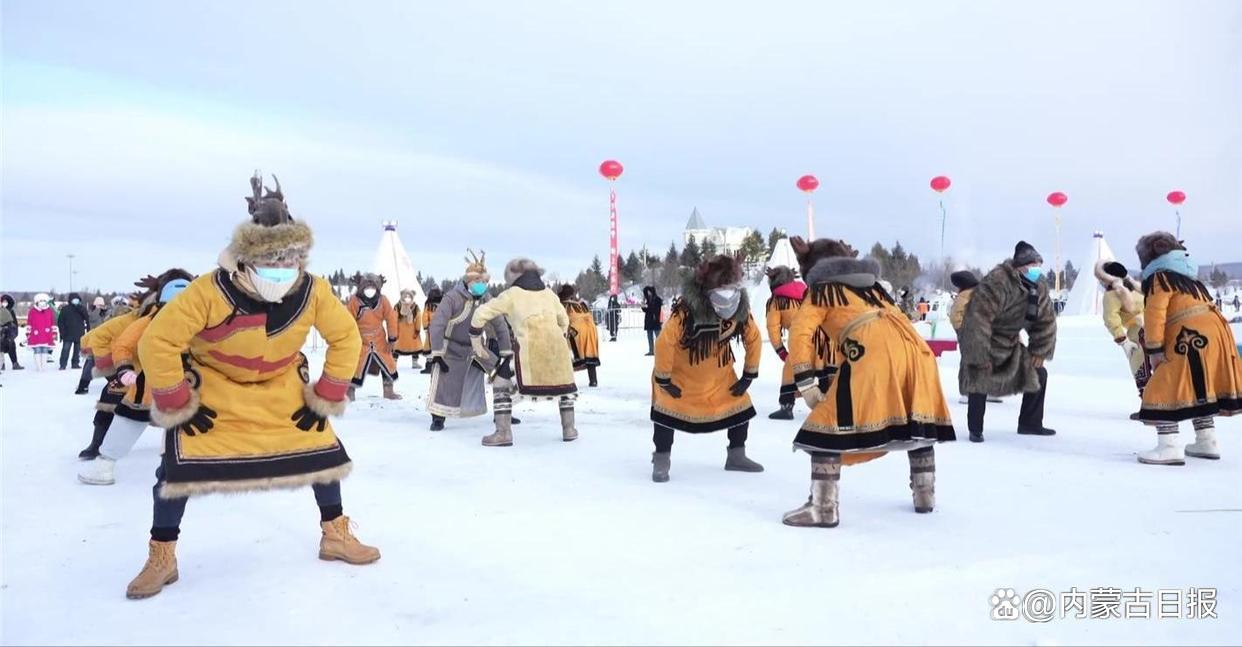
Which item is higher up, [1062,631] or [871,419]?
[871,419]

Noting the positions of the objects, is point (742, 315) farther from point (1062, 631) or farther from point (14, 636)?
point (14, 636)

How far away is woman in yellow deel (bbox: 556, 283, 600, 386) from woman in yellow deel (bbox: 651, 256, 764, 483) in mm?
5399

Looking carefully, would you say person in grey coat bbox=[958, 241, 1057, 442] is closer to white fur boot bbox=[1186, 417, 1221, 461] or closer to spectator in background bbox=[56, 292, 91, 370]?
white fur boot bbox=[1186, 417, 1221, 461]

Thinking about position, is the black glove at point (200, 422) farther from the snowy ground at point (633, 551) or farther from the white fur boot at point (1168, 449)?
the white fur boot at point (1168, 449)

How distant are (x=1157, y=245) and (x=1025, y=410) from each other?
1842 mm

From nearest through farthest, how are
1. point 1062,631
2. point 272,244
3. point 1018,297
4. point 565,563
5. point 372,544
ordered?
point 1062,631, point 272,244, point 565,563, point 372,544, point 1018,297

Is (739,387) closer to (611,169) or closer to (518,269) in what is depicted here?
(518,269)

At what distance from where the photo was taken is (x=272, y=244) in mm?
3641

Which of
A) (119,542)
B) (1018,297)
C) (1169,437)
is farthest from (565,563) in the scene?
(1018,297)

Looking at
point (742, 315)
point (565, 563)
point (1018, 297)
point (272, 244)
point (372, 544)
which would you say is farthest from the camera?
point (1018, 297)

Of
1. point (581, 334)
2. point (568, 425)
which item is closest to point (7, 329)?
point (581, 334)

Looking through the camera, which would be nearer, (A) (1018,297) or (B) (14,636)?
(B) (14,636)

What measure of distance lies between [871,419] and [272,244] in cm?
289

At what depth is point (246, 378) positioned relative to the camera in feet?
12.3
